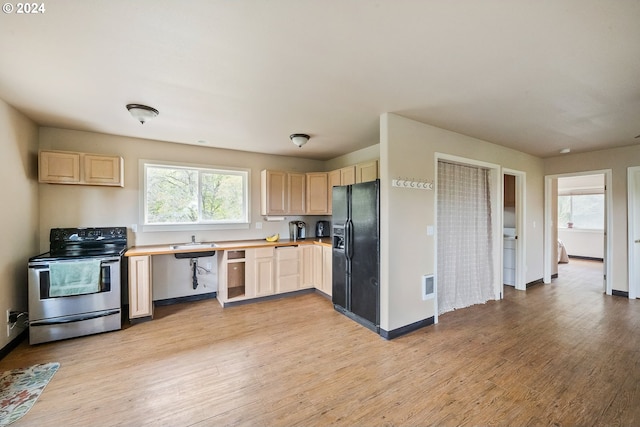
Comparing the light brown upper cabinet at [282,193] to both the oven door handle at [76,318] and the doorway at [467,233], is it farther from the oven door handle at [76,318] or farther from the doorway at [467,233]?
the oven door handle at [76,318]

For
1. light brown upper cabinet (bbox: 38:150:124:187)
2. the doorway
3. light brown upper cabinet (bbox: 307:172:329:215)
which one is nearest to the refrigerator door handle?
the doorway

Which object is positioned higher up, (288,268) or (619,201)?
(619,201)

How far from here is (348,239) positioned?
3.59 metres

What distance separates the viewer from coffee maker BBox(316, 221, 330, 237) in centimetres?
529

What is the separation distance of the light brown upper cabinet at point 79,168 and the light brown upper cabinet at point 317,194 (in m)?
2.89

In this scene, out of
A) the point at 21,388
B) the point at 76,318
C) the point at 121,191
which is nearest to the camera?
the point at 21,388

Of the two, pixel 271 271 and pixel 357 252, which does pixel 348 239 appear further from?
pixel 271 271

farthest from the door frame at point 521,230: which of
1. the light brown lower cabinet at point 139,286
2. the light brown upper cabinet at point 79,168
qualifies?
the light brown upper cabinet at point 79,168

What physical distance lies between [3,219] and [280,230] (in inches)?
138

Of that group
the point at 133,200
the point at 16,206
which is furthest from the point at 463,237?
the point at 16,206

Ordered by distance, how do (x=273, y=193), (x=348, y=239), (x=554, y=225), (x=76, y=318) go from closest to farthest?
(x=76, y=318) < (x=348, y=239) < (x=273, y=193) < (x=554, y=225)

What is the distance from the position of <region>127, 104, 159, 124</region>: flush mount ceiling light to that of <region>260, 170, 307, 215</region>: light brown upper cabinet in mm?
2085

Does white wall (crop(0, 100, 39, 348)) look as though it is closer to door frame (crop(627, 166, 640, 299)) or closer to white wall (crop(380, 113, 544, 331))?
white wall (crop(380, 113, 544, 331))

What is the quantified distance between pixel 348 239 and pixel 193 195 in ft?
9.01
